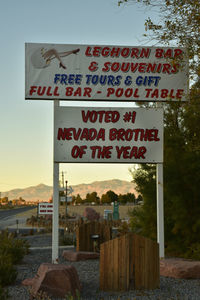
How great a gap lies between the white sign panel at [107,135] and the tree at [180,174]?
3.85 feet

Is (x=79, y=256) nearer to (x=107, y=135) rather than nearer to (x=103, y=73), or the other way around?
(x=107, y=135)

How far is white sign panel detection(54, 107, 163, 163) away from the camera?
40.1 feet

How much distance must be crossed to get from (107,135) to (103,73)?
1921 millimetres

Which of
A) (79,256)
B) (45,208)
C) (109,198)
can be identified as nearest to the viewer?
(79,256)

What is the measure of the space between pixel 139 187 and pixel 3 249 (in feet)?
18.2

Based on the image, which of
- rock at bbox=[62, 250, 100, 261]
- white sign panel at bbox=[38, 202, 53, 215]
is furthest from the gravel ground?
white sign panel at bbox=[38, 202, 53, 215]

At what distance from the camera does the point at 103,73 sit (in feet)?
41.8

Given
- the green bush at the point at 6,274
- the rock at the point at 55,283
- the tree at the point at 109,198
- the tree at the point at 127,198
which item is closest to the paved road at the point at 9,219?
the green bush at the point at 6,274

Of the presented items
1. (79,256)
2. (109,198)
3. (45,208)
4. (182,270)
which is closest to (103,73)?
(79,256)

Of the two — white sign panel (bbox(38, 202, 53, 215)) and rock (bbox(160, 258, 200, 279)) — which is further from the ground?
white sign panel (bbox(38, 202, 53, 215))

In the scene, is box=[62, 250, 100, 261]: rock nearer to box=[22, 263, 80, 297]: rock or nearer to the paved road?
box=[22, 263, 80, 297]: rock

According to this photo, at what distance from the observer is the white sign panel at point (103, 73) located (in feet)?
41.2

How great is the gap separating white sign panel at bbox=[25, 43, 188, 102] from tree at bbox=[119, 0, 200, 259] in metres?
0.73

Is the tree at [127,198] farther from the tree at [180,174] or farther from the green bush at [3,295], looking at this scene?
the green bush at [3,295]
